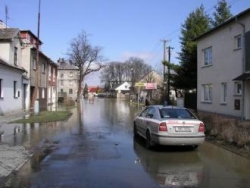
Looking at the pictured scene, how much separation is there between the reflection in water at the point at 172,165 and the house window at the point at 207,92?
16.0m

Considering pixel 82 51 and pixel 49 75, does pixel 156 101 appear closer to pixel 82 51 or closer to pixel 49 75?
pixel 49 75

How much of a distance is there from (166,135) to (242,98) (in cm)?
1131

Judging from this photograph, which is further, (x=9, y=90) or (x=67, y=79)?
(x=67, y=79)

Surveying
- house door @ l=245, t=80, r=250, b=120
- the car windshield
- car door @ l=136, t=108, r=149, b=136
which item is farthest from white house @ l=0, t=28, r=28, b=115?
the car windshield

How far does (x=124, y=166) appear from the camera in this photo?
32.0 feet

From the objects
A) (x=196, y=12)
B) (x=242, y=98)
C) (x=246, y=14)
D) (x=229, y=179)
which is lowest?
(x=229, y=179)

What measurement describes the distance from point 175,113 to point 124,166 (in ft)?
12.9

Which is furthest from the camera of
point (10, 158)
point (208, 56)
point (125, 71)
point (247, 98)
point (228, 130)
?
point (125, 71)

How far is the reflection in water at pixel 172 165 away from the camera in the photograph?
8.16 meters

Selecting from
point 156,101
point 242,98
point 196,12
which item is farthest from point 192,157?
point 156,101

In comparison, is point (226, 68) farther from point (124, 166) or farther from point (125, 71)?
point (125, 71)

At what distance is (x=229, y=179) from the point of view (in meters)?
8.41

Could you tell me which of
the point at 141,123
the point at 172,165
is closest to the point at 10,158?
the point at 172,165

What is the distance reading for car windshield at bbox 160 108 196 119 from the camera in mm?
12920
